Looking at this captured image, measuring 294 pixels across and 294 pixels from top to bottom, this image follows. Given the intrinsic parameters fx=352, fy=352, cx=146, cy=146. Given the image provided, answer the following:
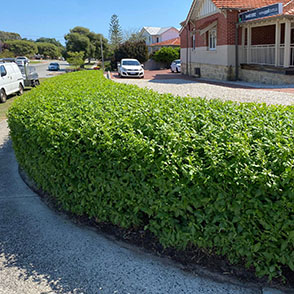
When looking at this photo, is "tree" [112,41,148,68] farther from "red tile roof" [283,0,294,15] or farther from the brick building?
"red tile roof" [283,0,294,15]

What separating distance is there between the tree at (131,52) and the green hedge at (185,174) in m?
41.2

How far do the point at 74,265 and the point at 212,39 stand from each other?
2410 cm

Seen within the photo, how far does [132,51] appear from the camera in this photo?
146ft

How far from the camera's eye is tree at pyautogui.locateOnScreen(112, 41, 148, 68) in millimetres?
44312

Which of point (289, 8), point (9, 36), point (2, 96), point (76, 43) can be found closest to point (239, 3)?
point (289, 8)

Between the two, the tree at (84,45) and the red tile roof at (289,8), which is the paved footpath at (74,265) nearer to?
the red tile roof at (289,8)

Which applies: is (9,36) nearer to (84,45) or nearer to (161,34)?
(84,45)

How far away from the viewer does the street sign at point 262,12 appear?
1750 cm

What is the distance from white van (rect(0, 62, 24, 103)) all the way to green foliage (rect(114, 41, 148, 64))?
2616 centimetres

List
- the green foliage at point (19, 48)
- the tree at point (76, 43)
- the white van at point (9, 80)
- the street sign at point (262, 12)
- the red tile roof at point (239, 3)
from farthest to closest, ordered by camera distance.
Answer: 1. the green foliage at point (19, 48)
2. the tree at point (76, 43)
3. the red tile roof at point (239, 3)
4. the street sign at point (262, 12)
5. the white van at point (9, 80)

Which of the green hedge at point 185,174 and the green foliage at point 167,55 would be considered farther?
the green foliage at point 167,55

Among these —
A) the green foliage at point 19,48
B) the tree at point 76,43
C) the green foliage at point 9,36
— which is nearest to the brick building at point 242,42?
the tree at point 76,43

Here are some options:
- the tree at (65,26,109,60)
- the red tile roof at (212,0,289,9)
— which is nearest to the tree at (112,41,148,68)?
the red tile roof at (212,0,289,9)

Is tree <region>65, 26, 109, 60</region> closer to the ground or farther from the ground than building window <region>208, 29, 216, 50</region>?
farther from the ground
